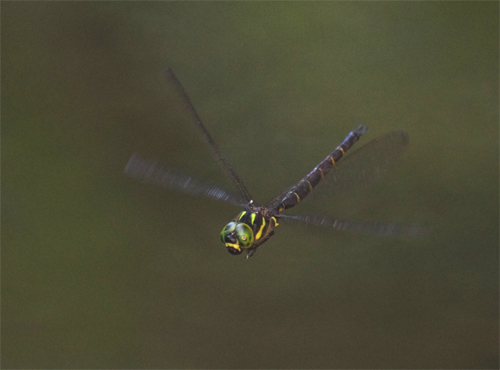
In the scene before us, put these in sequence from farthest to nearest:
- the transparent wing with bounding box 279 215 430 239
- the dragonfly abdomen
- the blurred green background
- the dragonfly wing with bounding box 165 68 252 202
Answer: the blurred green background → the dragonfly abdomen → the dragonfly wing with bounding box 165 68 252 202 → the transparent wing with bounding box 279 215 430 239

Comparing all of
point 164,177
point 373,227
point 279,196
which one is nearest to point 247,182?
point 279,196

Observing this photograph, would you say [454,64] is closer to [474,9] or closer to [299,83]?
[474,9]

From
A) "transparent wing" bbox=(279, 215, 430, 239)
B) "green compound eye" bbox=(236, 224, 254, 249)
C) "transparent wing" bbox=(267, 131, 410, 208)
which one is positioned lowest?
"transparent wing" bbox=(279, 215, 430, 239)

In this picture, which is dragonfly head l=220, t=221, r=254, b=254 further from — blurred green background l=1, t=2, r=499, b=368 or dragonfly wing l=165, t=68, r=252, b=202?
blurred green background l=1, t=2, r=499, b=368

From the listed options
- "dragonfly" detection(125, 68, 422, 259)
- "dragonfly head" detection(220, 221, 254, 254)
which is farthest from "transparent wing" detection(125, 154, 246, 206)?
"dragonfly head" detection(220, 221, 254, 254)

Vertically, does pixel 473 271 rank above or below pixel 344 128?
below

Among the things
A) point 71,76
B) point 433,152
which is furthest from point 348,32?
point 71,76

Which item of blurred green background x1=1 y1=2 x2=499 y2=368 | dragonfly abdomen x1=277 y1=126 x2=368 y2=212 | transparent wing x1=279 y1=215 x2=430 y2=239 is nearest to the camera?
transparent wing x1=279 y1=215 x2=430 y2=239
